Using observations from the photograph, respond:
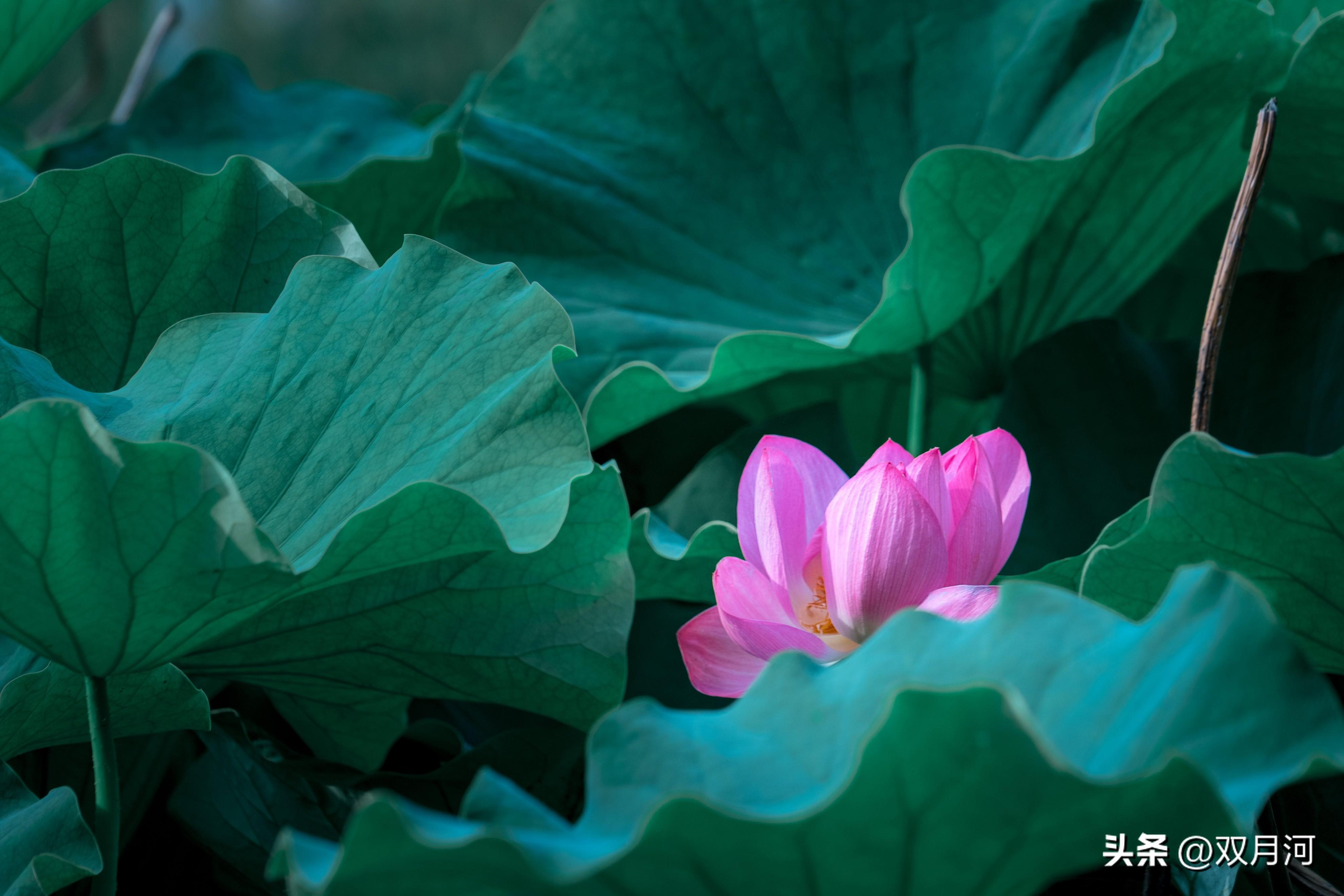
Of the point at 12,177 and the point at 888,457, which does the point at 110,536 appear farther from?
the point at 12,177

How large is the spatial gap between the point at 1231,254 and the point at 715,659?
10.0 inches

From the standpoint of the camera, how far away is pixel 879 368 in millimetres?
793

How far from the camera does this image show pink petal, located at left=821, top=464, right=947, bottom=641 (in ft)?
1.24

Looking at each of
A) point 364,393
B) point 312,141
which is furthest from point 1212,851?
point 312,141

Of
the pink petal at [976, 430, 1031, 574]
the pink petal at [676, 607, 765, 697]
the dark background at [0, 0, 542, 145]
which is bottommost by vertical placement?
the dark background at [0, 0, 542, 145]

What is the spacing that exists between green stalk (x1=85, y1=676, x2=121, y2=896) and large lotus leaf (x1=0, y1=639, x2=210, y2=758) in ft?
0.09

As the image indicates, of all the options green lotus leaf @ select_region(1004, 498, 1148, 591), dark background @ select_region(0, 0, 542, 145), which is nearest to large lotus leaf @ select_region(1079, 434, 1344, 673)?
green lotus leaf @ select_region(1004, 498, 1148, 591)

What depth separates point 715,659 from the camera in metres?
0.43

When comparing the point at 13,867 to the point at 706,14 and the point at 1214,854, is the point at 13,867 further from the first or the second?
the point at 706,14

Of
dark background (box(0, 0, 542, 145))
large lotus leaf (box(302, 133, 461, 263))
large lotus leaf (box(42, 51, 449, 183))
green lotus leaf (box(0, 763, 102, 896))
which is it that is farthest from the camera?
dark background (box(0, 0, 542, 145))

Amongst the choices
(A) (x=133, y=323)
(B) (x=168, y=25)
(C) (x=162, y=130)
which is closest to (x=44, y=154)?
(C) (x=162, y=130)

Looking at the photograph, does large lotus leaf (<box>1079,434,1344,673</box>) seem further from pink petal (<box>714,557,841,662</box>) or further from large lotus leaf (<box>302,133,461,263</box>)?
large lotus leaf (<box>302,133,461,263</box>)

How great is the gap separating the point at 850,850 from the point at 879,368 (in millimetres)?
562

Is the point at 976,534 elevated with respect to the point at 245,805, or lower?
elevated
